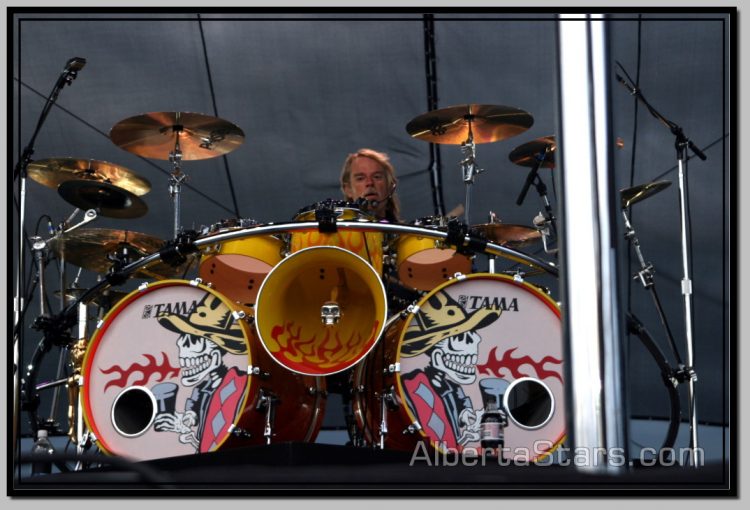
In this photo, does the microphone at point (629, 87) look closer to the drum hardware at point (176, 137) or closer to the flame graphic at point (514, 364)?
the flame graphic at point (514, 364)

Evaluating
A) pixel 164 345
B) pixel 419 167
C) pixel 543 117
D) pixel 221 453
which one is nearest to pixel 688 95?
pixel 543 117

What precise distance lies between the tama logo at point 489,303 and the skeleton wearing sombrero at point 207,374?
29.6 inches

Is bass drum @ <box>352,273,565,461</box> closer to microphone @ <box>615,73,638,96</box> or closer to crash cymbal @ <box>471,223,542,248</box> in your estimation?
crash cymbal @ <box>471,223,542,248</box>

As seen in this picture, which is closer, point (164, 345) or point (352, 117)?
point (164, 345)

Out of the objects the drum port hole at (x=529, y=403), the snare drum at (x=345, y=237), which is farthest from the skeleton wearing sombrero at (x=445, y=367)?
the snare drum at (x=345, y=237)

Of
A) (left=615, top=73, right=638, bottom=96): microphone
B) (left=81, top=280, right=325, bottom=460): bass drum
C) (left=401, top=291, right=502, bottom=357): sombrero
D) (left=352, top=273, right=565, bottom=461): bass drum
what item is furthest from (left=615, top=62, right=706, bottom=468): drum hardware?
(left=81, top=280, right=325, bottom=460): bass drum

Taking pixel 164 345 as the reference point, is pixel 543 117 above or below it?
above

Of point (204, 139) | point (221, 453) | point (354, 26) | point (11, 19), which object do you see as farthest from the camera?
point (354, 26)

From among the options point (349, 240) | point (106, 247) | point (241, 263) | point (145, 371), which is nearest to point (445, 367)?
point (349, 240)

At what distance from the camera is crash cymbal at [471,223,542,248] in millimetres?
4312

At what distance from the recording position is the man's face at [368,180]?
4.55 meters

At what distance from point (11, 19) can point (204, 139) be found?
8.48ft

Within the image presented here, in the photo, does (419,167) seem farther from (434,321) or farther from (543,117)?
(434,321)

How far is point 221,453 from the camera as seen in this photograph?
2.23 metres
